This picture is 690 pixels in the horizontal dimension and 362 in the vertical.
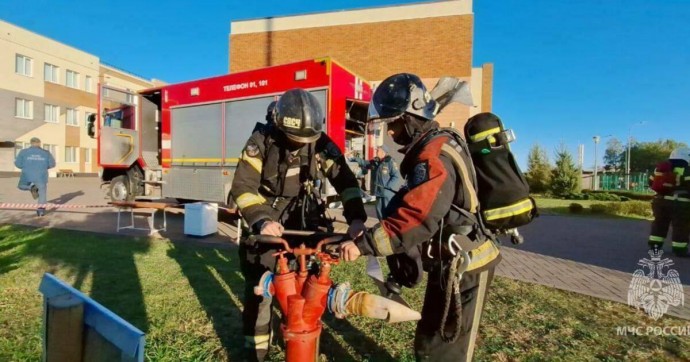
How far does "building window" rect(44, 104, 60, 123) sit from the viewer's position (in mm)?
31656

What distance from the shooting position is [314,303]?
5.54 feet

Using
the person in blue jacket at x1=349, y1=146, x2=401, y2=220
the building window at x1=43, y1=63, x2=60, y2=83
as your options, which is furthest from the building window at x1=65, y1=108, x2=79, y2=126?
the person in blue jacket at x1=349, y1=146, x2=401, y2=220

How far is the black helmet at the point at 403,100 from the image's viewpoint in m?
1.98

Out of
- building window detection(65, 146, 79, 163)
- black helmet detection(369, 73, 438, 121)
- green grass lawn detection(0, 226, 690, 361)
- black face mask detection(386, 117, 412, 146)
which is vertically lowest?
green grass lawn detection(0, 226, 690, 361)

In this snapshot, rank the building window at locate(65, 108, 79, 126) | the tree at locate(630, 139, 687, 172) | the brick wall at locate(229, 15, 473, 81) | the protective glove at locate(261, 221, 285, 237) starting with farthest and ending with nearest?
the tree at locate(630, 139, 687, 172) → the building window at locate(65, 108, 79, 126) → the brick wall at locate(229, 15, 473, 81) → the protective glove at locate(261, 221, 285, 237)

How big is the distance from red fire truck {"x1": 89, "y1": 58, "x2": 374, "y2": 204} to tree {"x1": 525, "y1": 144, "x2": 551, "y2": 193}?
15259 millimetres

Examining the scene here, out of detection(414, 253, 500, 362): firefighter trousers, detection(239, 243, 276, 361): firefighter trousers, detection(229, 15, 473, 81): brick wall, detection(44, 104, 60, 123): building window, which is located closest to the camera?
detection(414, 253, 500, 362): firefighter trousers

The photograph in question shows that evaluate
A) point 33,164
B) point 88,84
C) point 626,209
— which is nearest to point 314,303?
point 33,164

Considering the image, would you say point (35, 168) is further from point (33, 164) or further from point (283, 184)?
point (283, 184)

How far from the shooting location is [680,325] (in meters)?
3.47

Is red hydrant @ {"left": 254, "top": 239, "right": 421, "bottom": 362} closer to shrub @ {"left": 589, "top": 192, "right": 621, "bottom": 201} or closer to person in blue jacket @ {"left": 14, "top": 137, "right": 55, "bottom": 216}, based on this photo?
person in blue jacket @ {"left": 14, "top": 137, "right": 55, "bottom": 216}

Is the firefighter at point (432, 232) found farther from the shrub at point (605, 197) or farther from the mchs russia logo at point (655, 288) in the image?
the shrub at point (605, 197)

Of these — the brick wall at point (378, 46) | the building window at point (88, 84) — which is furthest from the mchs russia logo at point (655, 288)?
the building window at point (88, 84)

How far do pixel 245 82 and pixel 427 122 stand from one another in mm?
6526
